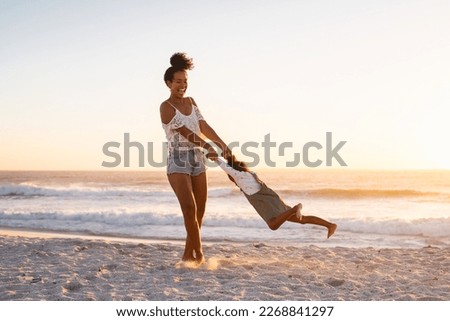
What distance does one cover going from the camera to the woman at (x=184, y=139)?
189 inches

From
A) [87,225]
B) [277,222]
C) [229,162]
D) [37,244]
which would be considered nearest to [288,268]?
[277,222]

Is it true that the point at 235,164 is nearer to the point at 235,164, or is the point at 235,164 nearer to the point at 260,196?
the point at 235,164

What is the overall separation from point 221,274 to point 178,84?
198 cm

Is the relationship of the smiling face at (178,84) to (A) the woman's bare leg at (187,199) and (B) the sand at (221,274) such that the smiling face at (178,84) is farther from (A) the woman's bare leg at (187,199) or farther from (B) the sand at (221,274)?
(B) the sand at (221,274)

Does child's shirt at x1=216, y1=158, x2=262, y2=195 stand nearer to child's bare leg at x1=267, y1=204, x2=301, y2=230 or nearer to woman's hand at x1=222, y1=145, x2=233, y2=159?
woman's hand at x1=222, y1=145, x2=233, y2=159

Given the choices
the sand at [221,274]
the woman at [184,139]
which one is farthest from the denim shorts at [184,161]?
the sand at [221,274]

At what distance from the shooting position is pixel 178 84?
486 cm

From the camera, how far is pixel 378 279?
4.91 meters

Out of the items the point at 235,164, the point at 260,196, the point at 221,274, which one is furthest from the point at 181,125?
the point at 221,274

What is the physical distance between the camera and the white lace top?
481 centimetres

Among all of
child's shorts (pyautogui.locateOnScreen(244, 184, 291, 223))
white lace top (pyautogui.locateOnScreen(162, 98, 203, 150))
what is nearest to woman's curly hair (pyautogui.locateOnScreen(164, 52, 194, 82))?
white lace top (pyautogui.locateOnScreen(162, 98, 203, 150))

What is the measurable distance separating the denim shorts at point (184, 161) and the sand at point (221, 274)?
3.49ft
